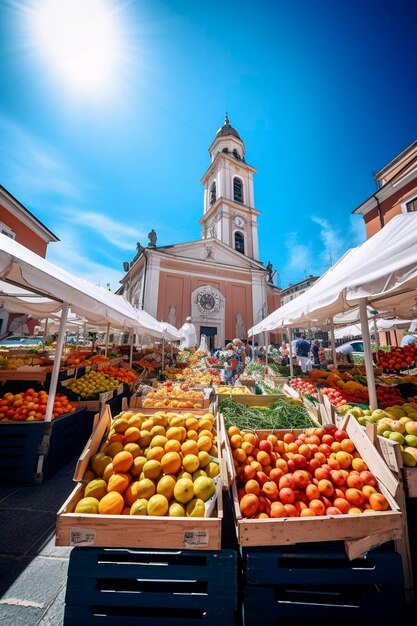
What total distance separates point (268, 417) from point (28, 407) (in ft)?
11.4

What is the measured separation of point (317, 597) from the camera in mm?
1546

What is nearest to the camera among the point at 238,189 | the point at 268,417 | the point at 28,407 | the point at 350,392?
the point at 268,417

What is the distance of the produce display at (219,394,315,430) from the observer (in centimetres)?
264

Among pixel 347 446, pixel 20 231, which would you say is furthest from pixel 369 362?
pixel 20 231

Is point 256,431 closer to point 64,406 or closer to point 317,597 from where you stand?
point 317,597

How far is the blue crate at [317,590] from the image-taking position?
58.7 inches

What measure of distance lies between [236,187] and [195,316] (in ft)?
53.3

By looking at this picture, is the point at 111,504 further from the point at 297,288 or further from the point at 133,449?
the point at 297,288

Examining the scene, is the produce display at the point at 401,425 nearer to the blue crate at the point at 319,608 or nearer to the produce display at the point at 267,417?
the produce display at the point at 267,417

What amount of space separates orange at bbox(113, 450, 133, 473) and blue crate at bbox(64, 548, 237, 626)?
43cm

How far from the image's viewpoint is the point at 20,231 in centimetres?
1342

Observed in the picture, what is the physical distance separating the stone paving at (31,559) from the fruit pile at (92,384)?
185 cm

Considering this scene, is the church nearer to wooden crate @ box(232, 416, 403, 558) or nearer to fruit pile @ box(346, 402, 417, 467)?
fruit pile @ box(346, 402, 417, 467)

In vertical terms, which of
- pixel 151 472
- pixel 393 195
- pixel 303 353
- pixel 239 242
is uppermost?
pixel 239 242
